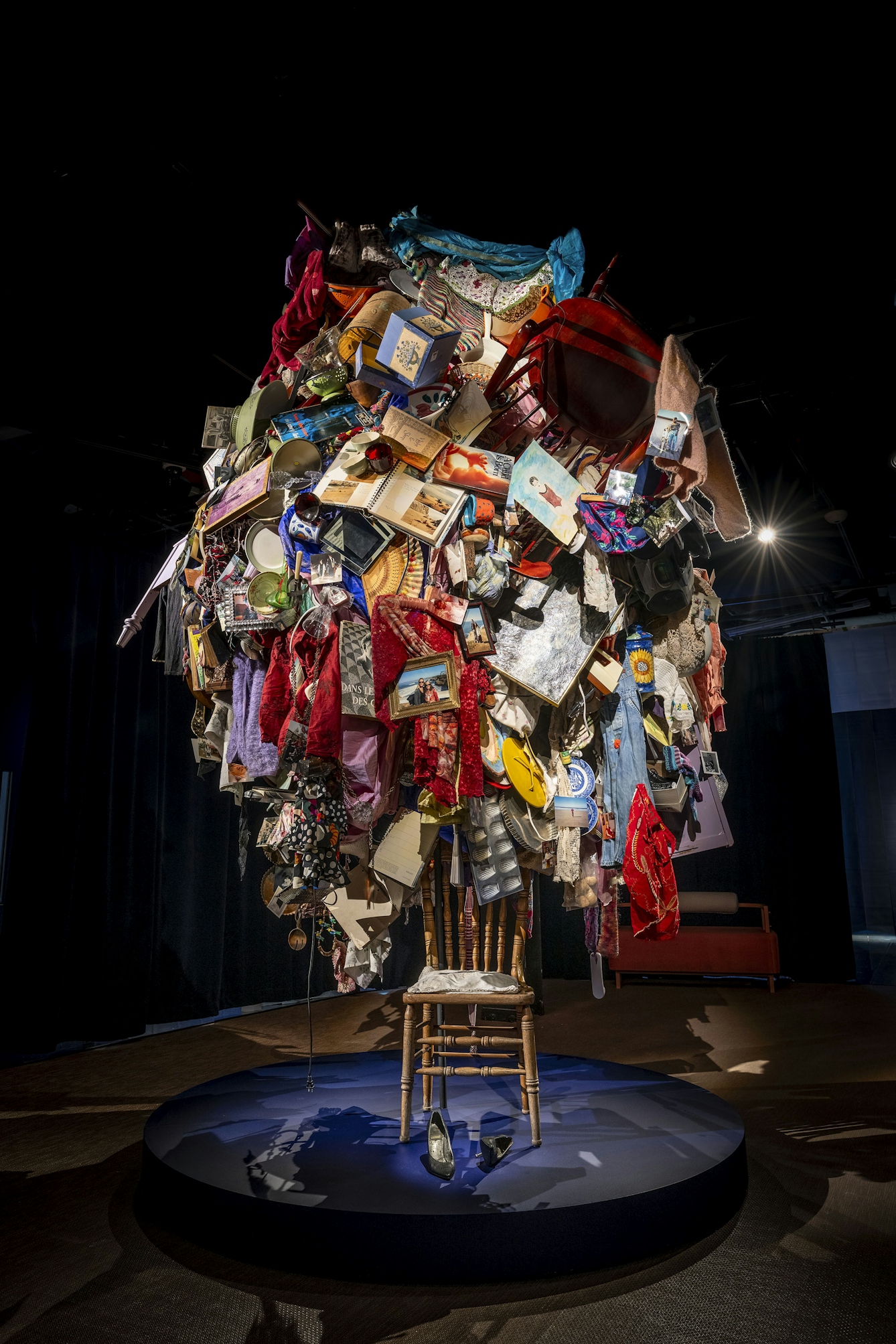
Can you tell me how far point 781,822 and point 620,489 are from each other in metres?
6.16

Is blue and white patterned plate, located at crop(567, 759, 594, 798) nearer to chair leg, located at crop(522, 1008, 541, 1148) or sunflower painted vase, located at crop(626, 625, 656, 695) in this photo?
sunflower painted vase, located at crop(626, 625, 656, 695)

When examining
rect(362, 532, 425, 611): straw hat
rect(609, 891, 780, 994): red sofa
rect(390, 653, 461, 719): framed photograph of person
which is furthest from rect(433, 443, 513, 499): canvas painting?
rect(609, 891, 780, 994): red sofa

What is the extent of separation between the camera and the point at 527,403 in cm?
284

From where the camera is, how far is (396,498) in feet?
8.57

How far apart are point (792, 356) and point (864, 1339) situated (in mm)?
3980

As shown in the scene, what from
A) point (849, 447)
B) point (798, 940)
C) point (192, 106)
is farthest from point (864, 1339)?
point (798, 940)

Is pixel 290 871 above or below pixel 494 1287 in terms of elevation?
above

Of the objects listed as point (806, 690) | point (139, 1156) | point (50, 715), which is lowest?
point (139, 1156)

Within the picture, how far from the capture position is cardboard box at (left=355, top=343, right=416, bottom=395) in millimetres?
2564

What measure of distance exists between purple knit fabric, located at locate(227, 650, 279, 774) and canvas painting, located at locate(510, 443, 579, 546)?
1.05 meters

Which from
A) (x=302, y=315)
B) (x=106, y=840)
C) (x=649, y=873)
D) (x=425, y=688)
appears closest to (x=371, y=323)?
(x=302, y=315)

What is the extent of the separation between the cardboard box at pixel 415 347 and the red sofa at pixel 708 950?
221 inches

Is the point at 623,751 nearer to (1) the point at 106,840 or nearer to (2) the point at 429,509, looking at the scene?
(2) the point at 429,509

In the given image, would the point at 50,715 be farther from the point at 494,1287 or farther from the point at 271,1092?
the point at 494,1287
